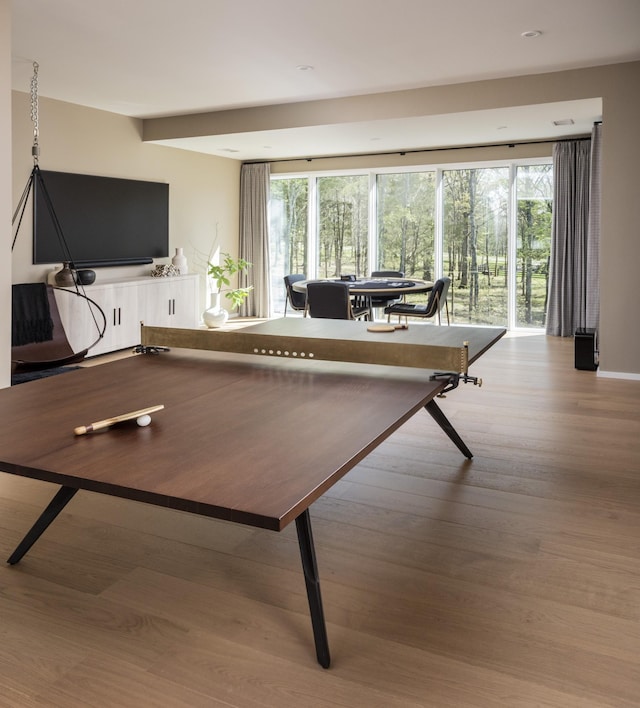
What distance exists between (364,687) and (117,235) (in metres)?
6.31

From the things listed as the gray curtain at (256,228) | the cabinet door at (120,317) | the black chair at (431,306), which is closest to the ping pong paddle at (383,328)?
the black chair at (431,306)

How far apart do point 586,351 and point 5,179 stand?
4597mm

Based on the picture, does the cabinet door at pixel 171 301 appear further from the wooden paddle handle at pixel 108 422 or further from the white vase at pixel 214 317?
the wooden paddle handle at pixel 108 422

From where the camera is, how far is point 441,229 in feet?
28.1

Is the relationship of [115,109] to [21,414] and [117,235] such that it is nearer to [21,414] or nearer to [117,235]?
[117,235]

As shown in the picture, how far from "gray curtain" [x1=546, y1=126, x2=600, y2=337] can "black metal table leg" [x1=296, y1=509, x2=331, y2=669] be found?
21.3 ft

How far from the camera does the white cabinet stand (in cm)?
617

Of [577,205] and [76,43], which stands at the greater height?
[76,43]

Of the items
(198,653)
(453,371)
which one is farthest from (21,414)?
(453,371)

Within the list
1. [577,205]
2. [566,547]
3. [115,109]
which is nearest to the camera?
[566,547]

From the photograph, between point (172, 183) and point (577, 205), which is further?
point (172, 183)

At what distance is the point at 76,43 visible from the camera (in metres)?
4.67

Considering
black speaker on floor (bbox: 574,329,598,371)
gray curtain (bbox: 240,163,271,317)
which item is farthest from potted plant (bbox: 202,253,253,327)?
black speaker on floor (bbox: 574,329,598,371)

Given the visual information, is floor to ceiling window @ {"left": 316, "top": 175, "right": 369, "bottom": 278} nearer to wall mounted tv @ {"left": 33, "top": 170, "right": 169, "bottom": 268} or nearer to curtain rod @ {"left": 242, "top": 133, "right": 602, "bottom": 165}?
curtain rod @ {"left": 242, "top": 133, "right": 602, "bottom": 165}
